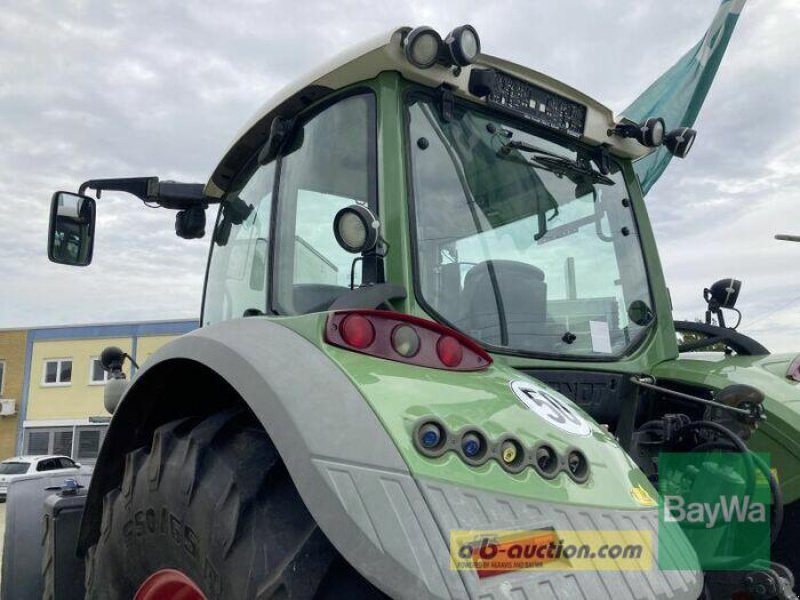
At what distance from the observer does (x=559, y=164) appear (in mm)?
2844

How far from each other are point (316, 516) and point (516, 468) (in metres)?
0.44

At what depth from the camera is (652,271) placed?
3143 millimetres

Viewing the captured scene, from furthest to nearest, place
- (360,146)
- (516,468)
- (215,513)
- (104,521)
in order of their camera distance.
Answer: (360,146), (104,521), (215,513), (516,468)

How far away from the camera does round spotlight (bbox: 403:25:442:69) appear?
2.22 m

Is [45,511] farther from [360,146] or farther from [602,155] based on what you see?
[602,155]

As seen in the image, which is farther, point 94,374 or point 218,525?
point 94,374

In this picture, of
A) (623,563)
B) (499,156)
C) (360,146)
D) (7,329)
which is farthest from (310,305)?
(7,329)

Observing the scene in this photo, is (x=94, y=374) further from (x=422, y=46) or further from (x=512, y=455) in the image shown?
(x=512, y=455)

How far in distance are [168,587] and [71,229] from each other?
2060 mm

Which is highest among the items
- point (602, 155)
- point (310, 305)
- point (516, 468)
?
point (602, 155)

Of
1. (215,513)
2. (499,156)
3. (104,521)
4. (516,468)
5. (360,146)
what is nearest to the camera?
(516,468)

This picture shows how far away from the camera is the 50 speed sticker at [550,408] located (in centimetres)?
168

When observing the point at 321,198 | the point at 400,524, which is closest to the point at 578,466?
the point at 400,524

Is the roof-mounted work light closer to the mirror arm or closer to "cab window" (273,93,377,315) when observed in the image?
"cab window" (273,93,377,315)
